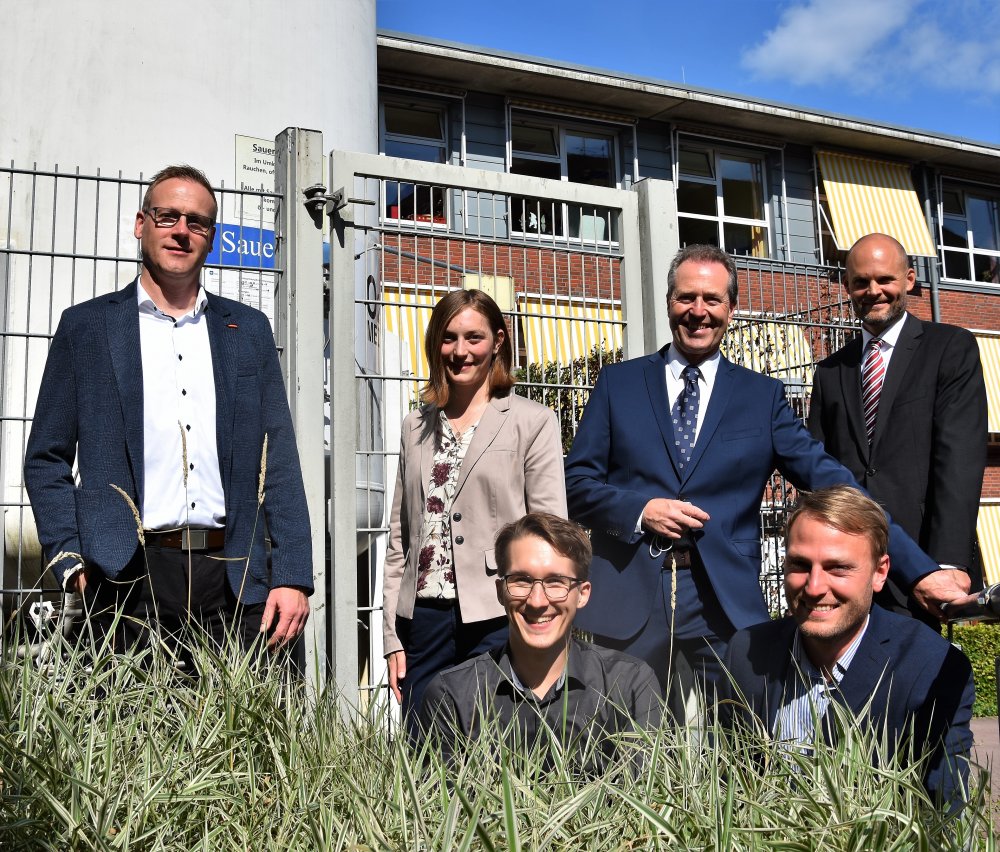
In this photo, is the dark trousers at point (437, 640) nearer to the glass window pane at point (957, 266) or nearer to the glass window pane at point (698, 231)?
the glass window pane at point (698, 231)

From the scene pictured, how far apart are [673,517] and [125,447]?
5.11 ft

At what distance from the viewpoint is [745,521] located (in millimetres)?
3482

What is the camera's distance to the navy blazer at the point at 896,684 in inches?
100

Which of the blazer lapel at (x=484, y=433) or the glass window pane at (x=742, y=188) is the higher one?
the glass window pane at (x=742, y=188)

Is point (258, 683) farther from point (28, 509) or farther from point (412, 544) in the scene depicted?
point (28, 509)

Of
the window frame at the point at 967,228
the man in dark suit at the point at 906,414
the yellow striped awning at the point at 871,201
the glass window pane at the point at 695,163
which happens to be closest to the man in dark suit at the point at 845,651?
the man in dark suit at the point at 906,414

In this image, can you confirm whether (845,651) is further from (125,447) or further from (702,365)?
(125,447)

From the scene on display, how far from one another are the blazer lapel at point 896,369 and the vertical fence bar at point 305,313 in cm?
209

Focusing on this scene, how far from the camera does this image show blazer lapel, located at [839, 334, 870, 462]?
3990 millimetres

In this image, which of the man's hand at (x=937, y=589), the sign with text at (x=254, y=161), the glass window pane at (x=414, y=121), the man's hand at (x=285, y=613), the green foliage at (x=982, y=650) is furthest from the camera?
the glass window pane at (x=414, y=121)

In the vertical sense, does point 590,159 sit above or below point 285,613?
above

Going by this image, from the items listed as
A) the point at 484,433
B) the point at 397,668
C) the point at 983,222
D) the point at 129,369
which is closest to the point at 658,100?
the point at 983,222

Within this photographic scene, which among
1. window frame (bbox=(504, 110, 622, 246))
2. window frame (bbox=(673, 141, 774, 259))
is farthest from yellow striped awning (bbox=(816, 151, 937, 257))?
window frame (bbox=(504, 110, 622, 246))

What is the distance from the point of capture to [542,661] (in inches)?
114
